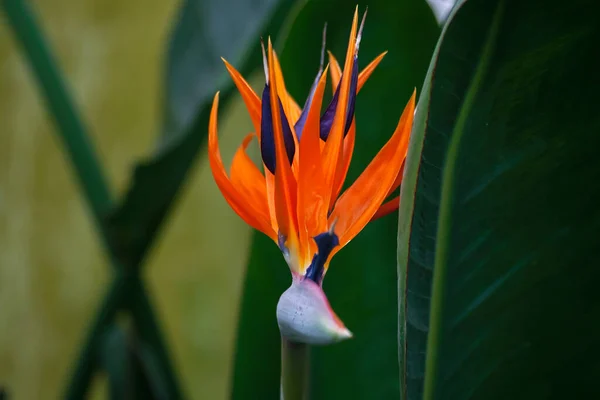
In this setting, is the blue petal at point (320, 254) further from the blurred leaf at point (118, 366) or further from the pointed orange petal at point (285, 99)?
the blurred leaf at point (118, 366)

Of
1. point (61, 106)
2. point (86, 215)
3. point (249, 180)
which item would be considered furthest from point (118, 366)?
point (86, 215)

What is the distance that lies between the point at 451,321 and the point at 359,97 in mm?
147

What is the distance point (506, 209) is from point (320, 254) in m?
0.08

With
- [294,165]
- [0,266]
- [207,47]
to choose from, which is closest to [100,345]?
[207,47]

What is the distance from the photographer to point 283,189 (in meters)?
0.21

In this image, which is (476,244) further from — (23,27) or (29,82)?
(29,82)

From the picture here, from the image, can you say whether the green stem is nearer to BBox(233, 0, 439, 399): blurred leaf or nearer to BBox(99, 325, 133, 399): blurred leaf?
BBox(233, 0, 439, 399): blurred leaf

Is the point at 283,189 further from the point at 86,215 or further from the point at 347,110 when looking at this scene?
the point at 86,215

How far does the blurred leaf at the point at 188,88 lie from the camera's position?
0.48 meters

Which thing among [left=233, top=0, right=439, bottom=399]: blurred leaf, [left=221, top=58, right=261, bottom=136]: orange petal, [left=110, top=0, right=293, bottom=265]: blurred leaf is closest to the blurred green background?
[left=110, top=0, right=293, bottom=265]: blurred leaf

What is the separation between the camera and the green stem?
0.21m

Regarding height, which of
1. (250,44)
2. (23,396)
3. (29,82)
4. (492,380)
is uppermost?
(29,82)

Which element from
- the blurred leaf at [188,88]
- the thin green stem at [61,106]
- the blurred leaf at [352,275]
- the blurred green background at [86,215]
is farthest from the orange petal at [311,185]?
the blurred green background at [86,215]

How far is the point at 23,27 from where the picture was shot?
0.56 metres
